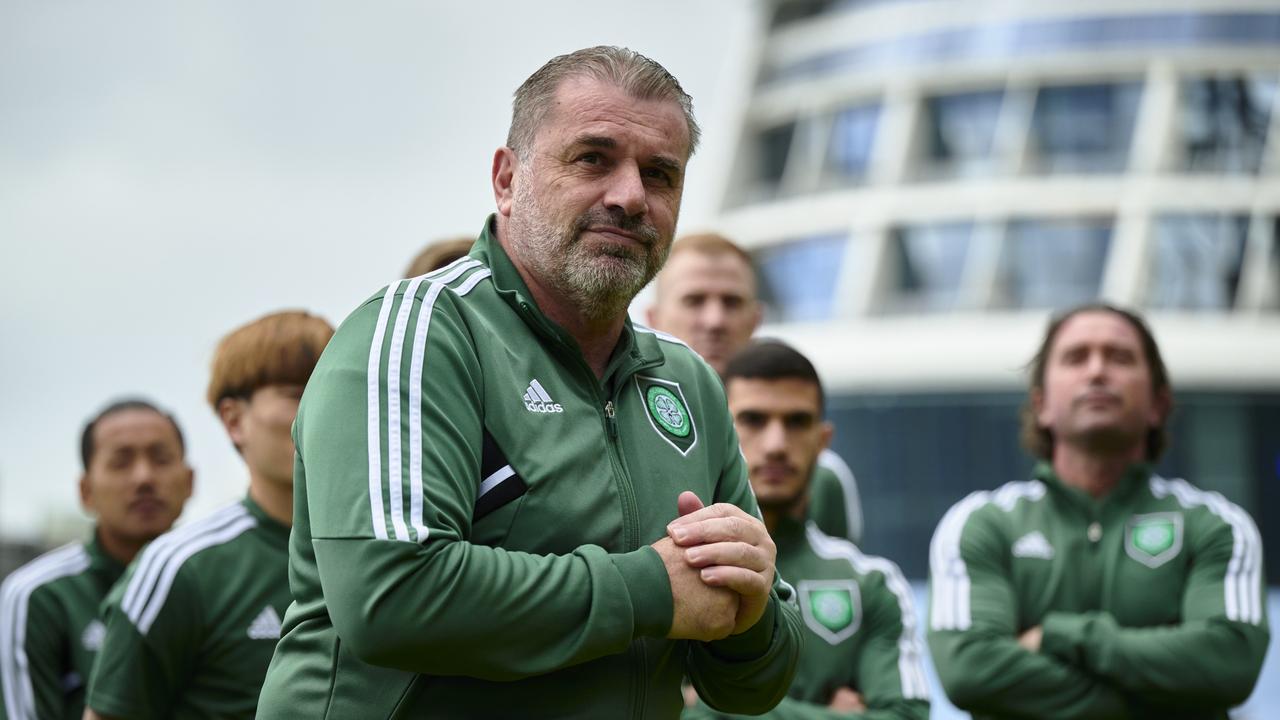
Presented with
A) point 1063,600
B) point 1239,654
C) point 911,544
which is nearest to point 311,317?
point 1063,600

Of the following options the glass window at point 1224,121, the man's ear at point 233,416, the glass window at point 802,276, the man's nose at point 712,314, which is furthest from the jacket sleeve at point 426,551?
the glass window at point 802,276

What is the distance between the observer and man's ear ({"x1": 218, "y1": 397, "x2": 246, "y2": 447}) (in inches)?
200

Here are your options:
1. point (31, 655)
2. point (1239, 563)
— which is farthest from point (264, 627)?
point (1239, 563)

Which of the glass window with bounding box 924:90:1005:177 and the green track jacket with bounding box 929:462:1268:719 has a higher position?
the glass window with bounding box 924:90:1005:177

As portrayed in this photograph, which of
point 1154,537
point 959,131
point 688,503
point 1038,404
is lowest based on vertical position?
point 688,503

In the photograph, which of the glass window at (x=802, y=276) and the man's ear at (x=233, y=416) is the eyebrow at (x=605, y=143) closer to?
the man's ear at (x=233, y=416)

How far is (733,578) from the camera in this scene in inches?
115

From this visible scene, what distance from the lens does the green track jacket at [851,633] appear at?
17.1 ft

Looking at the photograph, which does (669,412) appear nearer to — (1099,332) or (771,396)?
(771,396)

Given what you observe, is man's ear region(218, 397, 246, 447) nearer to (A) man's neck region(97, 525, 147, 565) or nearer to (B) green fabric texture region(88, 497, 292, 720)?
(B) green fabric texture region(88, 497, 292, 720)

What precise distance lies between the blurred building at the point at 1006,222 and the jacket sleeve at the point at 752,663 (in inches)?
1155

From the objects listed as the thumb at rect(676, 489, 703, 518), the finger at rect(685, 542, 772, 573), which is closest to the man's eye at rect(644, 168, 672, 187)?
the thumb at rect(676, 489, 703, 518)

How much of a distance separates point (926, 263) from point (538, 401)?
35118 millimetres

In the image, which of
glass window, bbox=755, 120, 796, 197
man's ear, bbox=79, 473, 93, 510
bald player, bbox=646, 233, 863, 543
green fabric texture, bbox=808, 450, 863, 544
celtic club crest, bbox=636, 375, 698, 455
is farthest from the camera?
glass window, bbox=755, 120, 796, 197
